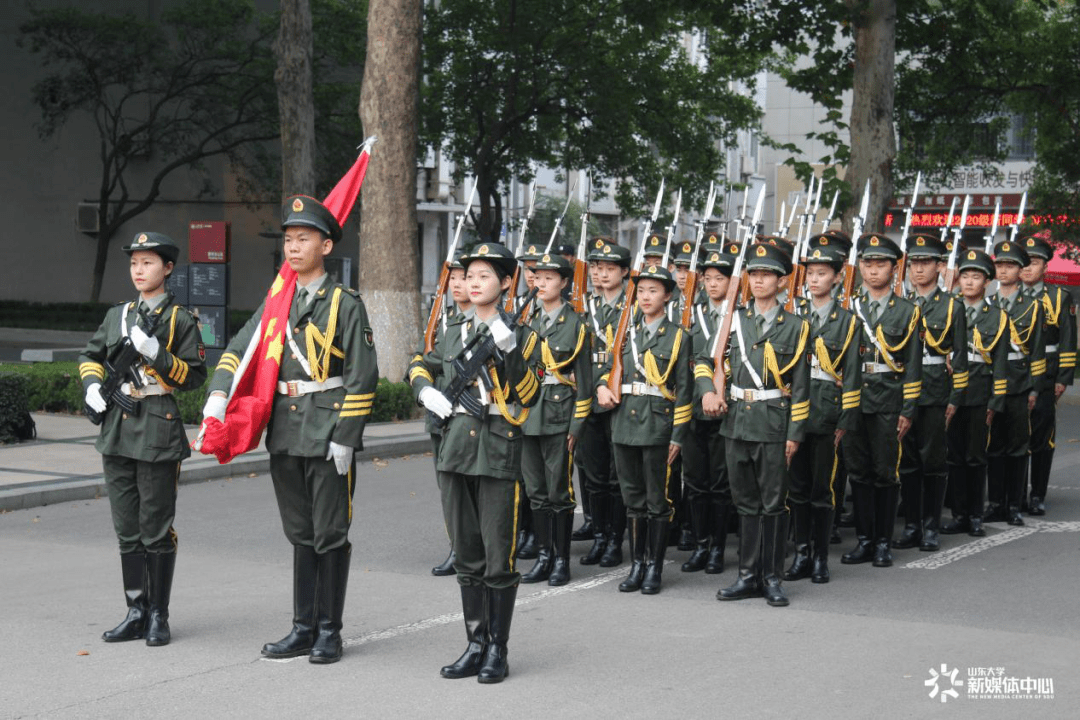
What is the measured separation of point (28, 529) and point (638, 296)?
525cm

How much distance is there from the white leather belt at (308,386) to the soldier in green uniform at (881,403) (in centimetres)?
412

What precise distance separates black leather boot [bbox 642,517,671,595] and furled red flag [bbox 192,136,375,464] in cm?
274

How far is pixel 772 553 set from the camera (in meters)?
8.21

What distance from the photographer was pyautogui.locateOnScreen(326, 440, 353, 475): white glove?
21.5 feet

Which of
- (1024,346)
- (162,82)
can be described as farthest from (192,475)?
(162,82)

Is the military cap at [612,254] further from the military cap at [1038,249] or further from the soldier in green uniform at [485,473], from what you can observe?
the military cap at [1038,249]

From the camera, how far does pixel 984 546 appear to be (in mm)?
10242

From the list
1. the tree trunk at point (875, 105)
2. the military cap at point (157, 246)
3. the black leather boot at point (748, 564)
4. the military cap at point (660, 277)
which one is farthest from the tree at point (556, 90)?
the military cap at point (157, 246)

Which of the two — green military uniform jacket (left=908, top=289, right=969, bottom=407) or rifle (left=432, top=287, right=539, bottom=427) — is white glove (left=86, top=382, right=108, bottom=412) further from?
green military uniform jacket (left=908, top=289, right=969, bottom=407)

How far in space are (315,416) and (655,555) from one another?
2.69 meters

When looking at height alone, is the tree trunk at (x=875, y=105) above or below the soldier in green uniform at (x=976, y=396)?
above

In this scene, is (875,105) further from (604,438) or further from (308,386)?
(308,386)

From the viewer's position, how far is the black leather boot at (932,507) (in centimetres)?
1006

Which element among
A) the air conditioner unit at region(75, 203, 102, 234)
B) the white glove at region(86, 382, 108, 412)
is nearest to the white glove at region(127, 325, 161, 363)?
the white glove at region(86, 382, 108, 412)
